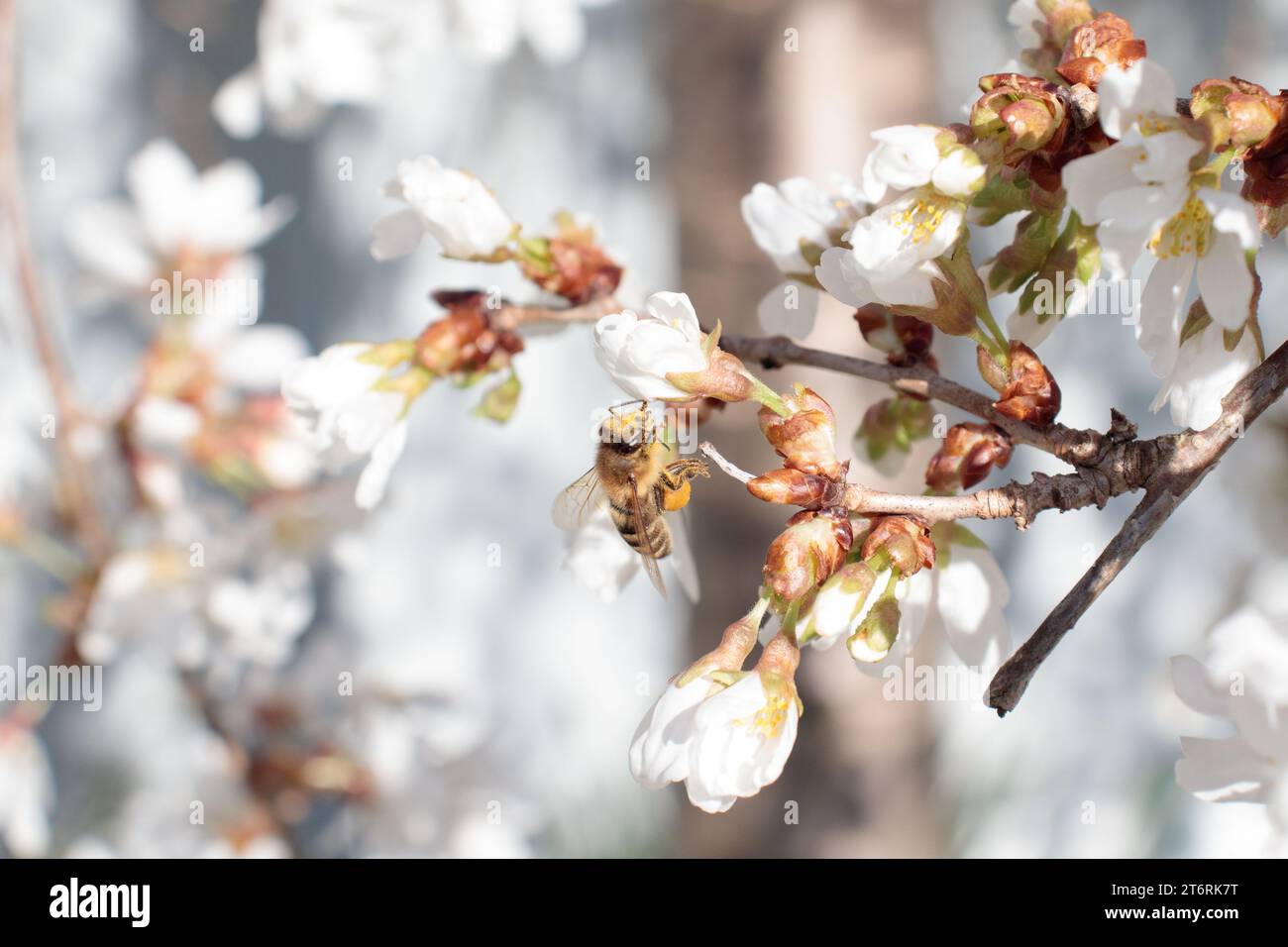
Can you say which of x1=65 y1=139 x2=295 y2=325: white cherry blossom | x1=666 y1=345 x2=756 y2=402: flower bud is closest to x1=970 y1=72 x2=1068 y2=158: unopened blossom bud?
x1=666 y1=345 x2=756 y2=402: flower bud

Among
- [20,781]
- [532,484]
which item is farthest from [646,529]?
[532,484]

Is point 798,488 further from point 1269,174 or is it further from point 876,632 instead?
point 1269,174

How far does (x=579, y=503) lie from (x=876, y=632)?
0.77ft

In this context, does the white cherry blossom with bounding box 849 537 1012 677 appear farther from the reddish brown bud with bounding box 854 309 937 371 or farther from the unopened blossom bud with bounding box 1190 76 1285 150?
the unopened blossom bud with bounding box 1190 76 1285 150

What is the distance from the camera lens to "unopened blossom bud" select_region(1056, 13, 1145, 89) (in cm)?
37

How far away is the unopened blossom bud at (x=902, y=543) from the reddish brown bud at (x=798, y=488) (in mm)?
19

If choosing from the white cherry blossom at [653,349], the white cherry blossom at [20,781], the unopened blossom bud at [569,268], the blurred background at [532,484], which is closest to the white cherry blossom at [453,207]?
the unopened blossom bud at [569,268]

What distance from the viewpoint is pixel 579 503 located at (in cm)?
56

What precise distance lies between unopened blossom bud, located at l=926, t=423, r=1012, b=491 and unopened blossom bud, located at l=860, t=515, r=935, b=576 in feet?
0.14

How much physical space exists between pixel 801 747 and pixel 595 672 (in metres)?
1.07

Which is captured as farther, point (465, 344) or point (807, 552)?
point (465, 344)

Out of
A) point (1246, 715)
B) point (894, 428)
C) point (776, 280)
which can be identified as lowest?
point (1246, 715)

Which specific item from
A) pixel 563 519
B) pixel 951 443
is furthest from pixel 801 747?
pixel 951 443

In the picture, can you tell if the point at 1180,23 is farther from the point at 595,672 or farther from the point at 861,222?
the point at 861,222
